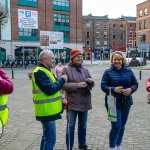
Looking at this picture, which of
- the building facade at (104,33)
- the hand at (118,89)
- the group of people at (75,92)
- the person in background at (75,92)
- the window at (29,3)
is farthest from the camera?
the building facade at (104,33)

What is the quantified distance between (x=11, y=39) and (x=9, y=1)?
6.27 meters

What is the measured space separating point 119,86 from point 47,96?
132cm

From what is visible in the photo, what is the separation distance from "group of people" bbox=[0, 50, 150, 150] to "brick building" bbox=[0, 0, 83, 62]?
3548 centimetres

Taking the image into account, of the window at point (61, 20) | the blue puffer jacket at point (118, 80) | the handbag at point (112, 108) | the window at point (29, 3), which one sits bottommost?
the handbag at point (112, 108)

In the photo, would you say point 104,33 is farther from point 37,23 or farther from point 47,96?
point 47,96

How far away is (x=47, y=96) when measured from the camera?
379 centimetres

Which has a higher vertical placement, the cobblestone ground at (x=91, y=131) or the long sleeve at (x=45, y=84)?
the long sleeve at (x=45, y=84)

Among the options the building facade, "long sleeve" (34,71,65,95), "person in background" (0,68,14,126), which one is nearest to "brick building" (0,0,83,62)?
the building facade

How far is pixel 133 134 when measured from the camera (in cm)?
571

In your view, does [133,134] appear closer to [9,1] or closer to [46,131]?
[46,131]

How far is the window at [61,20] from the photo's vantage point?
4942cm

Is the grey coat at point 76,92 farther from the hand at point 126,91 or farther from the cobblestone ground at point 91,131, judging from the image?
the cobblestone ground at point 91,131

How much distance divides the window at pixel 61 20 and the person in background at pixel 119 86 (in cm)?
4606

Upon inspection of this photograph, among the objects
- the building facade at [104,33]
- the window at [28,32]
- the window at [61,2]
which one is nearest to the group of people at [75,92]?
the window at [28,32]
